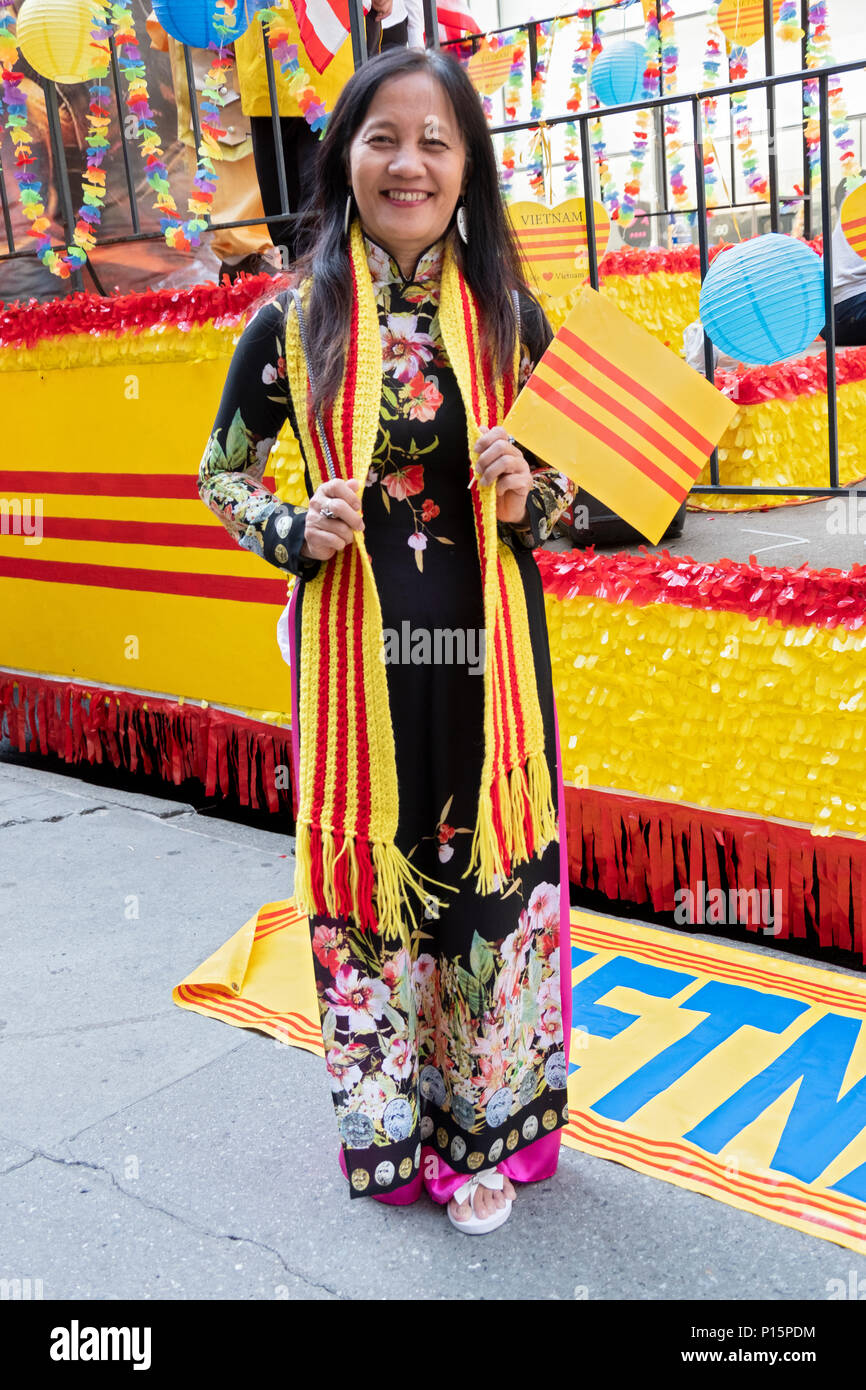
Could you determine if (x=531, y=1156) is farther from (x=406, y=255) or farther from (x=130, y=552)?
(x=130, y=552)

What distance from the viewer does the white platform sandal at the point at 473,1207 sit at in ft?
5.96

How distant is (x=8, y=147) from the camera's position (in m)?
4.98

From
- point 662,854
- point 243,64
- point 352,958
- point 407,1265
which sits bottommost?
point 407,1265

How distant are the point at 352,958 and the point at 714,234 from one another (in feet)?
36.7

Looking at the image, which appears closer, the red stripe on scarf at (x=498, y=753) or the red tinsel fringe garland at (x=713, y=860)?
the red stripe on scarf at (x=498, y=753)

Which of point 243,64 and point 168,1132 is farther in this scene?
point 243,64

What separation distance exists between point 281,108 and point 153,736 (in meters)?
2.00

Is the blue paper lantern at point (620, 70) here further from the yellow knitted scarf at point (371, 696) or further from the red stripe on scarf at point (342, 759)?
the red stripe on scarf at point (342, 759)

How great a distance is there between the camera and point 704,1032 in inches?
90.5

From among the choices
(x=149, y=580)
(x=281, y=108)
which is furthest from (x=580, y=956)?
(x=281, y=108)

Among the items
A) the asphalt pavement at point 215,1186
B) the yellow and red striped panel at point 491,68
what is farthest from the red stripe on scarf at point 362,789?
the yellow and red striped panel at point 491,68

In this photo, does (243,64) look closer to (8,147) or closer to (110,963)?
(8,147)

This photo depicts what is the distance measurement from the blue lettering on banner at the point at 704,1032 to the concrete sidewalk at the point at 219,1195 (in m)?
0.15
